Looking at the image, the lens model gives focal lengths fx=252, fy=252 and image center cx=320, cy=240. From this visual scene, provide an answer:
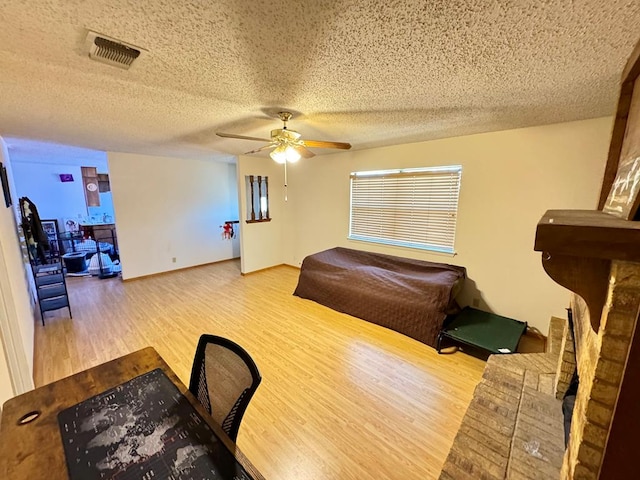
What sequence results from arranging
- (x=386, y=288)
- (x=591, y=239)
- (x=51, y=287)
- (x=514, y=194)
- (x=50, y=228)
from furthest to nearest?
1. (x=50, y=228)
2. (x=51, y=287)
3. (x=386, y=288)
4. (x=514, y=194)
5. (x=591, y=239)

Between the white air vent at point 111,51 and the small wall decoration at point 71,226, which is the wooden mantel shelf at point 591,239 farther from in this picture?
the small wall decoration at point 71,226

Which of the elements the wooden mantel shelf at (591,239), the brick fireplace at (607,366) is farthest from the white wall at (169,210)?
the brick fireplace at (607,366)

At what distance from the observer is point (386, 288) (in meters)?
3.10

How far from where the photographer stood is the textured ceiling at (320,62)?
3.31 feet

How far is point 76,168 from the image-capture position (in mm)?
6430

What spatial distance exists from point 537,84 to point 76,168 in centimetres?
904

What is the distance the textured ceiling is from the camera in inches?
39.7

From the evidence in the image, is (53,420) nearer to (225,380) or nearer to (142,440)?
(142,440)

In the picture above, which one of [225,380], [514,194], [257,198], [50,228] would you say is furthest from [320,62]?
[50,228]

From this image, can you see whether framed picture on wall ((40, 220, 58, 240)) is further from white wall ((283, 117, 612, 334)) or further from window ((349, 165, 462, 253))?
white wall ((283, 117, 612, 334))

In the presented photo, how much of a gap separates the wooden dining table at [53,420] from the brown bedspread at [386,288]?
2.35 meters

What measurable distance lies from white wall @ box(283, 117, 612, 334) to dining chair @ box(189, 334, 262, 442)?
3102 millimetres

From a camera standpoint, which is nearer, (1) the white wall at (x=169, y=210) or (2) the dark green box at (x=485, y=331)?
(2) the dark green box at (x=485, y=331)

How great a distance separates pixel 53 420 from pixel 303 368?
1708 millimetres
